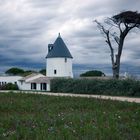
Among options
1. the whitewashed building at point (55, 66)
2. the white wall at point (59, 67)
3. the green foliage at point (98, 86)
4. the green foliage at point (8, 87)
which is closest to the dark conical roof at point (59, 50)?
the whitewashed building at point (55, 66)

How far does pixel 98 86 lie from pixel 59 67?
29.4 meters

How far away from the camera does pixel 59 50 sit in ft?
226

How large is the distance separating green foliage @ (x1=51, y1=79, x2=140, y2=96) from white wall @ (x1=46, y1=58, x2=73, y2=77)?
22.6m

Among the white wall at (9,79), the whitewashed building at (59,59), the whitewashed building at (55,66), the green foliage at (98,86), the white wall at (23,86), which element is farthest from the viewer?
the white wall at (9,79)

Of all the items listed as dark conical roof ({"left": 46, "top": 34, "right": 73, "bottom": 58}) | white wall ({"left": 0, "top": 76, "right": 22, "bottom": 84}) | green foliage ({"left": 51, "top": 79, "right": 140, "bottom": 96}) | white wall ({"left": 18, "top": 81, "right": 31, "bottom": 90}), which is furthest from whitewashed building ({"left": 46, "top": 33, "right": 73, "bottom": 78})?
green foliage ({"left": 51, "top": 79, "right": 140, "bottom": 96})

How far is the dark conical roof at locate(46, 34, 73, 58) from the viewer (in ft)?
225

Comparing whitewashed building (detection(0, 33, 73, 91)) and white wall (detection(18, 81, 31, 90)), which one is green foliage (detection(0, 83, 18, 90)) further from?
whitewashed building (detection(0, 33, 73, 91))

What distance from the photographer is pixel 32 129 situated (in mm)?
9977

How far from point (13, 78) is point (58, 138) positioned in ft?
204

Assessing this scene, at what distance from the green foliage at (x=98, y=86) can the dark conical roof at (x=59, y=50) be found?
2274 centimetres

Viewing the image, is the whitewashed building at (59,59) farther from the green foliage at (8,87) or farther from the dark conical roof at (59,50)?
the green foliage at (8,87)

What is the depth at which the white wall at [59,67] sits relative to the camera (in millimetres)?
68688

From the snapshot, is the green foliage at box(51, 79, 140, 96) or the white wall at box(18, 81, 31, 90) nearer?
the green foliage at box(51, 79, 140, 96)

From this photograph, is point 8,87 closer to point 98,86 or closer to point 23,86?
point 23,86
